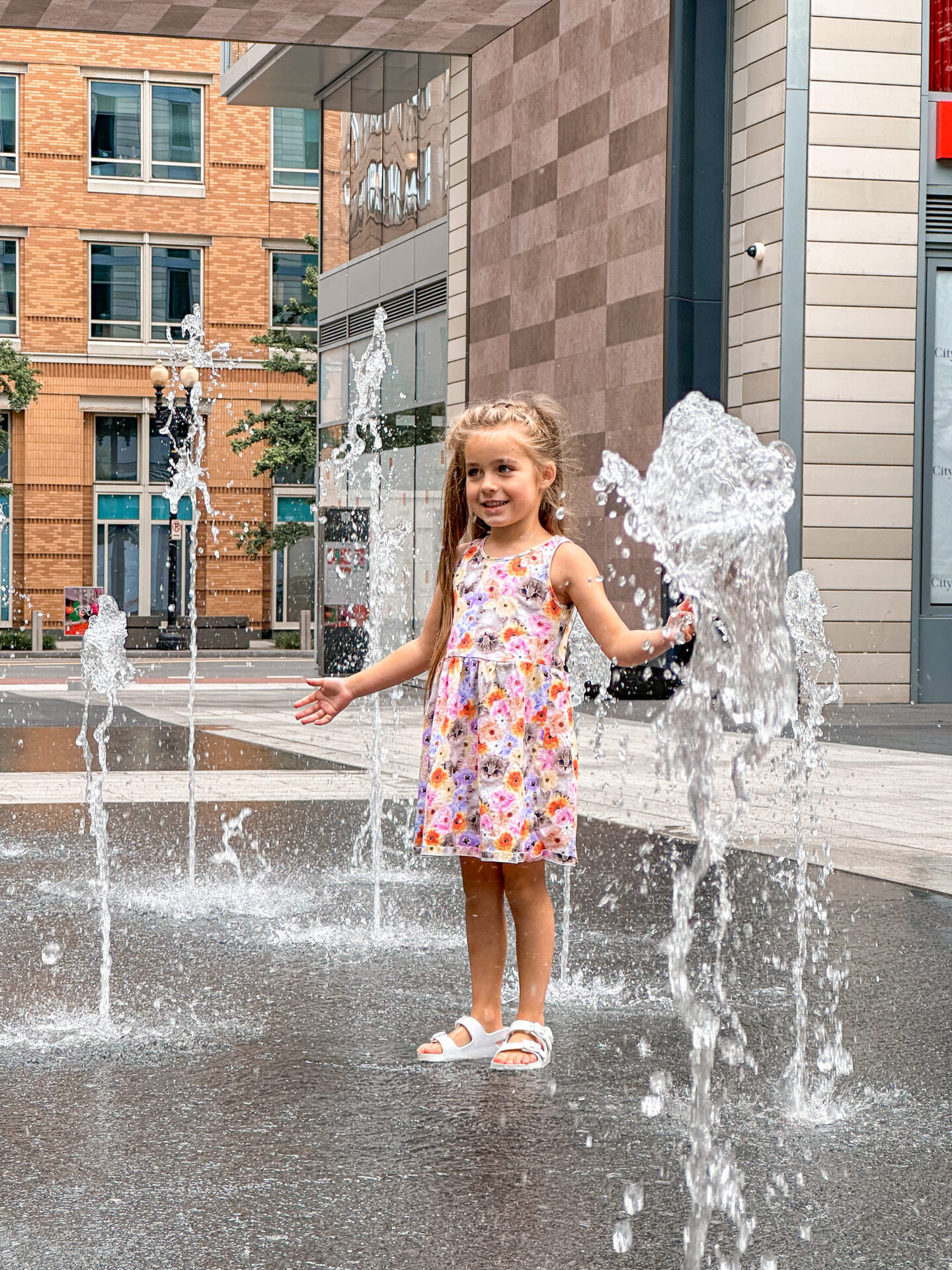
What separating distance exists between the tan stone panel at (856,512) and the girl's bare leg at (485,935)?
14.1 metres

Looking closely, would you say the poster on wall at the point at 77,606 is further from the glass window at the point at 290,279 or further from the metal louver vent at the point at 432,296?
the metal louver vent at the point at 432,296

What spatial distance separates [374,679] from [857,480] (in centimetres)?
1444

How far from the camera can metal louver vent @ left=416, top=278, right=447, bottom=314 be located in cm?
2448

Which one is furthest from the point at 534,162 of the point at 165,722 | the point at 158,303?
the point at 158,303

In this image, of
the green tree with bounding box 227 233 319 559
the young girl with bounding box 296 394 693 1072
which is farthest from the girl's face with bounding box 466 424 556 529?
the green tree with bounding box 227 233 319 559

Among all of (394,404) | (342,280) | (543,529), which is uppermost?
(342,280)

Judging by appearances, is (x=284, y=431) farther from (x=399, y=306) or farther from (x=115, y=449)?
(x=399, y=306)

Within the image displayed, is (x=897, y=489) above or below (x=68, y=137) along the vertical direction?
below

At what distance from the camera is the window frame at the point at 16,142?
41844 mm

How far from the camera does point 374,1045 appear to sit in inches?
171

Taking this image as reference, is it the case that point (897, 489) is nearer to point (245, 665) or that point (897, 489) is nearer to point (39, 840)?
point (39, 840)

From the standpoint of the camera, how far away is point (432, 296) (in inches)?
980

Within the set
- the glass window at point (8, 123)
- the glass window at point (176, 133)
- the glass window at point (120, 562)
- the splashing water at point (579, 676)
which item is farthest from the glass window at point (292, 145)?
the splashing water at point (579, 676)

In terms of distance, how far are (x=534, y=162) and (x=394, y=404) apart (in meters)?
5.47
